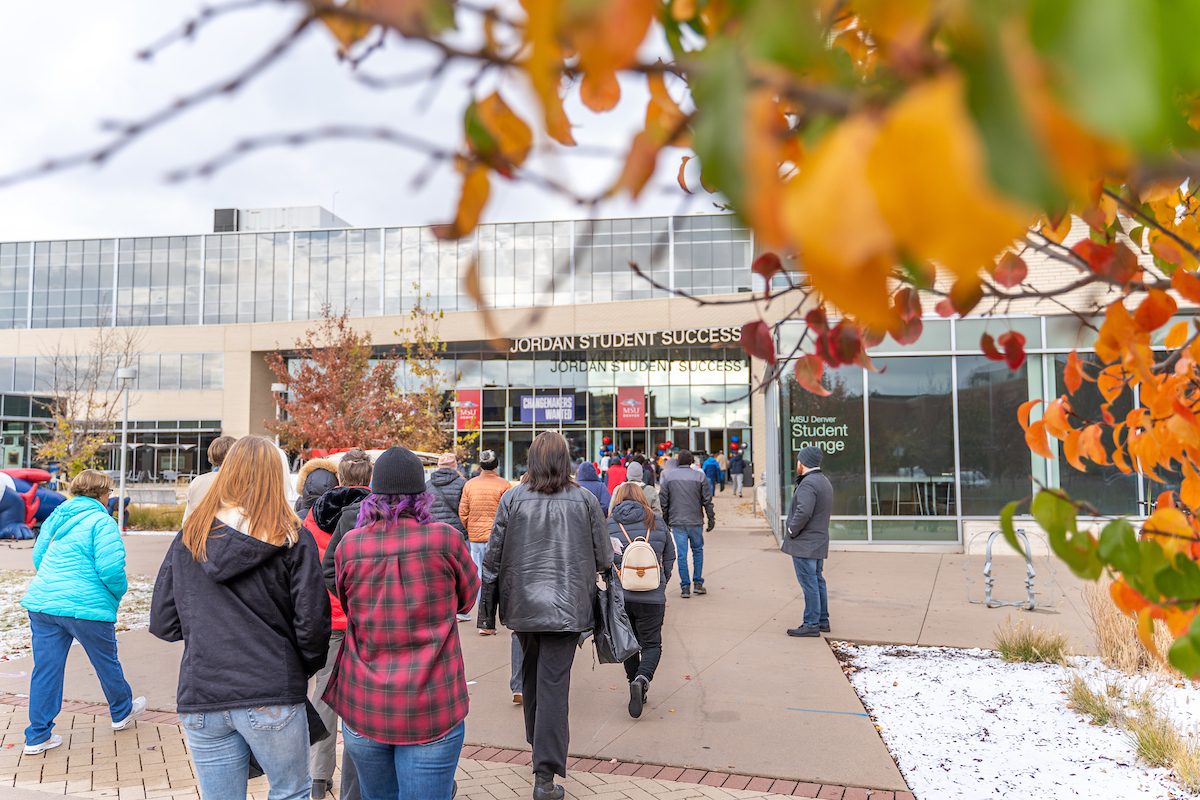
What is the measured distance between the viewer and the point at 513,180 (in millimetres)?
1193

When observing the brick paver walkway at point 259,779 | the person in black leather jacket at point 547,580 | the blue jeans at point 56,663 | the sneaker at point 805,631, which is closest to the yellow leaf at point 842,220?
the person in black leather jacket at point 547,580

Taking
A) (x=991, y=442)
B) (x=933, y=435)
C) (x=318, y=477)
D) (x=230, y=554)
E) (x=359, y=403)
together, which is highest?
(x=359, y=403)

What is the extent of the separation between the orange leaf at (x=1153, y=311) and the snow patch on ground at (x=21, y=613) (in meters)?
8.21

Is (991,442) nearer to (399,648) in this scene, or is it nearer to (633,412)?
(399,648)

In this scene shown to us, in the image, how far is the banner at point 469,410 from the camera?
38256 millimetres

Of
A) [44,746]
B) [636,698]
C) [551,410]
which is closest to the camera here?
[44,746]

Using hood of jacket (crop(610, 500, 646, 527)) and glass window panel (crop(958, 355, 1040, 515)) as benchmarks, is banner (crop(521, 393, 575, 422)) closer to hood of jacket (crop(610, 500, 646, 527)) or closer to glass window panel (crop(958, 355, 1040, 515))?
glass window panel (crop(958, 355, 1040, 515))

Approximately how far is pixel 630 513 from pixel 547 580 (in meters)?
2.62

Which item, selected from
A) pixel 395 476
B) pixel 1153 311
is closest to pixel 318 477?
pixel 395 476

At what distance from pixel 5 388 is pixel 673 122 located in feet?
187

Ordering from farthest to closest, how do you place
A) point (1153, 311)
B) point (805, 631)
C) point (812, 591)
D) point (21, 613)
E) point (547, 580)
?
1. point (21, 613)
2. point (812, 591)
3. point (805, 631)
4. point (547, 580)
5. point (1153, 311)

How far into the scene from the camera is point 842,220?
50 cm

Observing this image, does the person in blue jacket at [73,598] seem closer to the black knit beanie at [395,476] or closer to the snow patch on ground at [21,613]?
the snow patch on ground at [21,613]

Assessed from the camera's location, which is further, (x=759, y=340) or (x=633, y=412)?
(x=633, y=412)
